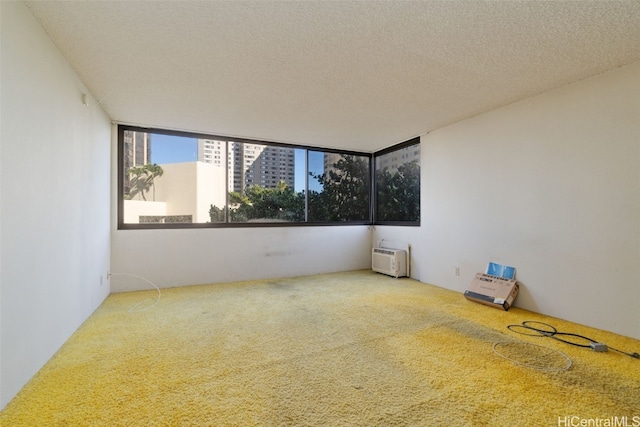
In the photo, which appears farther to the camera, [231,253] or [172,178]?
[231,253]

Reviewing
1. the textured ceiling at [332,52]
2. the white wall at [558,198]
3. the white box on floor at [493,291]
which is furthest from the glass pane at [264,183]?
the white box on floor at [493,291]

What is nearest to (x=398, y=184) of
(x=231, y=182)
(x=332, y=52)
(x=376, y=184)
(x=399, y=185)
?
(x=399, y=185)

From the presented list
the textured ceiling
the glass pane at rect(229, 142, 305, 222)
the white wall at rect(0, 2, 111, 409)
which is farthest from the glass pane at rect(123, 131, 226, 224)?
the white wall at rect(0, 2, 111, 409)

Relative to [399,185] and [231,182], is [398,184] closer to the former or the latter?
[399,185]

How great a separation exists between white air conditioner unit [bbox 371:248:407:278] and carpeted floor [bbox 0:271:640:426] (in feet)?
5.63

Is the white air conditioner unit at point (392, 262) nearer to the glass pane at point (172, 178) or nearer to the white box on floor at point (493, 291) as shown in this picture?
the white box on floor at point (493, 291)

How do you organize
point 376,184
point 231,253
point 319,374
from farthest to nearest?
1. point 376,184
2. point 231,253
3. point 319,374

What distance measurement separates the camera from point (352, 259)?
5746 mm

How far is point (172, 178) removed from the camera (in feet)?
14.5

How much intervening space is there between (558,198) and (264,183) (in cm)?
399

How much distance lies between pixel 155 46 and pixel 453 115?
3404 mm

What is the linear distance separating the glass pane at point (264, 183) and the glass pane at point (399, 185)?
63.5 inches

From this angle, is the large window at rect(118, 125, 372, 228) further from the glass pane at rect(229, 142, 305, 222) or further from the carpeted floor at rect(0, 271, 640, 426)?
the carpeted floor at rect(0, 271, 640, 426)

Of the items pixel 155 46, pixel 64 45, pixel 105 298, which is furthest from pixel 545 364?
pixel 105 298
